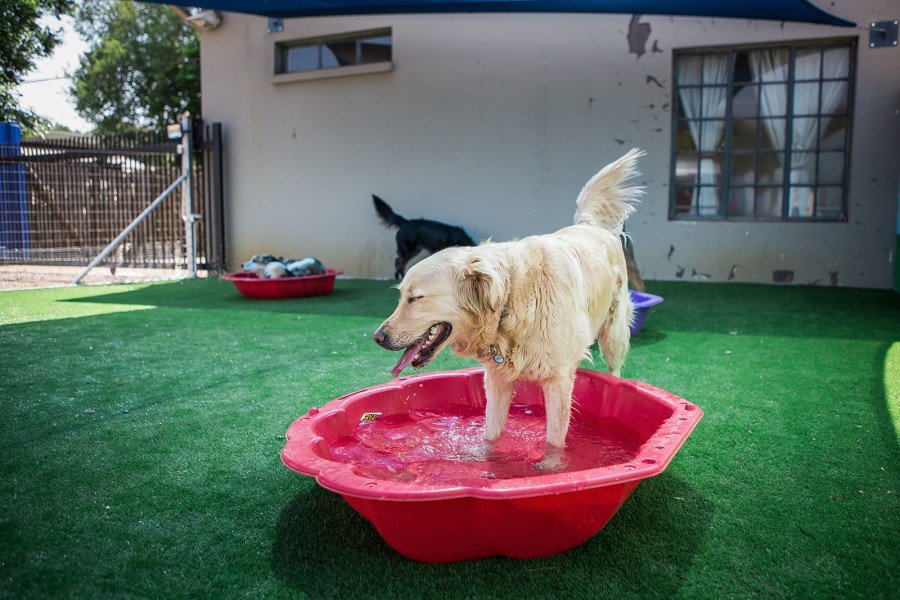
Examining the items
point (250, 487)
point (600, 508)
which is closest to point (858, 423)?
point (600, 508)

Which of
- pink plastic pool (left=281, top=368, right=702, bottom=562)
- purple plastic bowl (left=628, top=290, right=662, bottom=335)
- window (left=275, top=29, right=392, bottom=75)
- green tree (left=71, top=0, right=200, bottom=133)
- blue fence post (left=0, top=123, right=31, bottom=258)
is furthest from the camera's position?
green tree (left=71, top=0, right=200, bottom=133)

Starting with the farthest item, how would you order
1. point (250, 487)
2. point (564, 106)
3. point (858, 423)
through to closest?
1. point (564, 106)
2. point (858, 423)
3. point (250, 487)

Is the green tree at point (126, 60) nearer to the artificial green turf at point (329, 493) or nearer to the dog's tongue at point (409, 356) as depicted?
the artificial green turf at point (329, 493)

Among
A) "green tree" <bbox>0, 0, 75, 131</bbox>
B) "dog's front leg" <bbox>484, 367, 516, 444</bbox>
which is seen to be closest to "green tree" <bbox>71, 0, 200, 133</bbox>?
"green tree" <bbox>0, 0, 75, 131</bbox>

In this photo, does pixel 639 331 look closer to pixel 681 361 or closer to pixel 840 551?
pixel 681 361

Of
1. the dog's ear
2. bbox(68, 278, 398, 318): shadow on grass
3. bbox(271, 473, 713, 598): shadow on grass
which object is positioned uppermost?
Answer: the dog's ear

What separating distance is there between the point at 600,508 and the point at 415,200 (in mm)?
8425

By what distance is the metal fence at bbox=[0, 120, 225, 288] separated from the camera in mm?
9031

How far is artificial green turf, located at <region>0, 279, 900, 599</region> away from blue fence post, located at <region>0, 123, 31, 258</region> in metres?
5.28

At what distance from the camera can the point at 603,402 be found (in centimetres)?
304

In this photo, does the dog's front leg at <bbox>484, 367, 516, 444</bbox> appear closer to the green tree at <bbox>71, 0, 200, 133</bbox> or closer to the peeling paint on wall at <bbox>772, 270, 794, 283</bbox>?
the peeling paint on wall at <bbox>772, 270, 794, 283</bbox>

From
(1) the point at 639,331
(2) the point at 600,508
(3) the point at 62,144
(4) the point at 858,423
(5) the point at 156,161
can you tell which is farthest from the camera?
(5) the point at 156,161

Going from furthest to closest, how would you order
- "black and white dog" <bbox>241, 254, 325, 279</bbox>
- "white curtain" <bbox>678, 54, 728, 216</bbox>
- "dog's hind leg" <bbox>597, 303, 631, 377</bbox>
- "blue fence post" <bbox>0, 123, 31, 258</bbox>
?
"blue fence post" <bbox>0, 123, 31, 258</bbox>
"white curtain" <bbox>678, 54, 728, 216</bbox>
"black and white dog" <bbox>241, 254, 325, 279</bbox>
"dog's hind leg" <bbox>597, 303, 631, 377</bbox>

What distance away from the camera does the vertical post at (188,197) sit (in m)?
10.0
